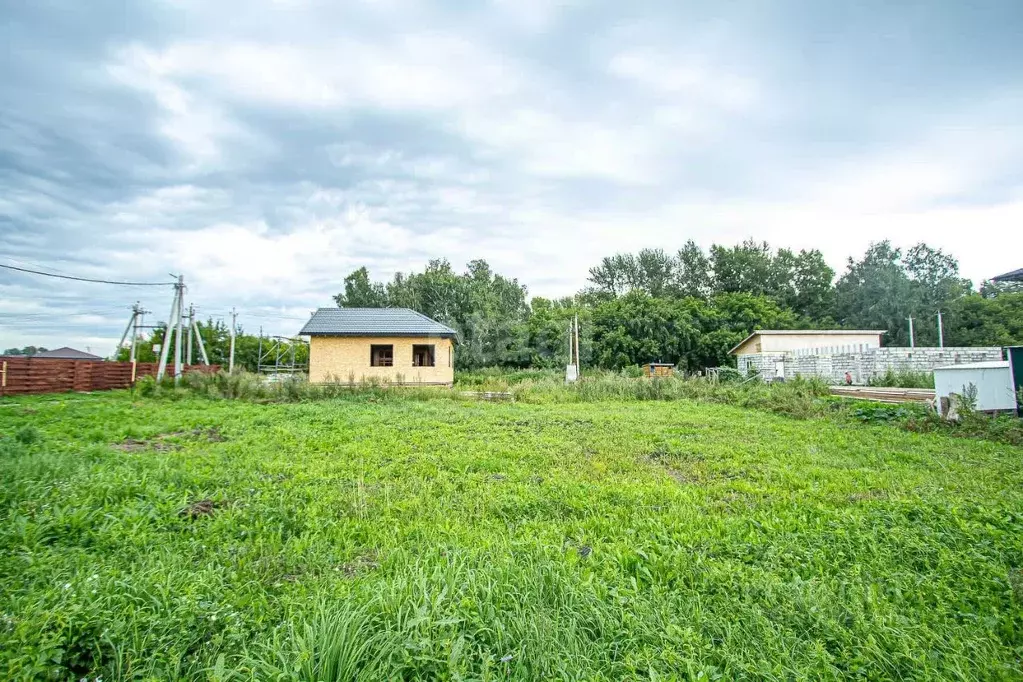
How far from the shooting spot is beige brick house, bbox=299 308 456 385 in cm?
1980

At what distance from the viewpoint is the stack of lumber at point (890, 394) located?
1235 cm

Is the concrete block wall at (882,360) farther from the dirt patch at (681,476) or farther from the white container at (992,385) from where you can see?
the dirt patch at (681,476)

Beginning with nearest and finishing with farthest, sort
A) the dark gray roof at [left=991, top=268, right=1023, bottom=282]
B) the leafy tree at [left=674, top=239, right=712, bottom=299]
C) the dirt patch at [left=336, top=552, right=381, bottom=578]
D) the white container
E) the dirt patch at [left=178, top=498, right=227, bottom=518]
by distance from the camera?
1. the dirt patch at [left=336, top=552, right=381, bottom=578]
2. the dirt patch at [left=178, top=498, right=227, bottom=518]
3. the dark gray roof at [left=991, top=268, right=1023, bottom=282]
4. the white container
5. the leafy tree at [left=674, top=239, right=712, bottom=299]

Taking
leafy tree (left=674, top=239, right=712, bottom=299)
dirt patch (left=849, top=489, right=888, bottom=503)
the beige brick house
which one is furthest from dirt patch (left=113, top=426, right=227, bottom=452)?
leafy tree (left=674, top=239, right=712, bottom=299)

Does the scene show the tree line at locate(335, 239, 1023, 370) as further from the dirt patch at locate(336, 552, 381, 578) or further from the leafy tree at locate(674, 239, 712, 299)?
the dirt patch at locate(336, 552, 381, 578)

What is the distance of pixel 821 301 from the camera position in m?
41.8

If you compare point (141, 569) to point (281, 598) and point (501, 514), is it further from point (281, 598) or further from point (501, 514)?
point (501, 514)

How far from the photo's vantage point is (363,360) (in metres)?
20.1

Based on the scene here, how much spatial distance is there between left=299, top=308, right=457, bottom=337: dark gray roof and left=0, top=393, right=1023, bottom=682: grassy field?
13530 mm

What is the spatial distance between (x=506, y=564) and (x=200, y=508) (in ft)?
9.85

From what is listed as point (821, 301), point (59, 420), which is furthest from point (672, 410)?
point (821, 301)

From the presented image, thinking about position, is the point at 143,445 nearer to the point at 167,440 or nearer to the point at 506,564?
the point at 167,440

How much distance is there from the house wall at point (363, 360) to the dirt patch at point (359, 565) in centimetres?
1645

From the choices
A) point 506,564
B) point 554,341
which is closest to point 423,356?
point 554,341
